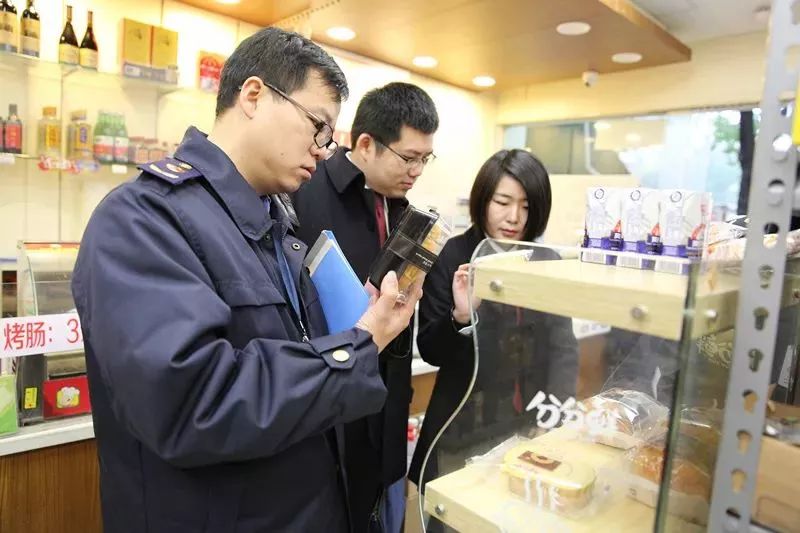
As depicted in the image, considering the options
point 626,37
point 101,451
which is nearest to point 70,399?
point 101,451

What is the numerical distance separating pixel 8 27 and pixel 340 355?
7.38 ft

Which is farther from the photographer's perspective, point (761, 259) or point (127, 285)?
point (127, 285)

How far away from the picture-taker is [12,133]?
2275 mm

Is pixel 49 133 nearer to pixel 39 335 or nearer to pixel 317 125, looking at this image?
pixel 39 335

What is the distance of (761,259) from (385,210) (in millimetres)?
1265

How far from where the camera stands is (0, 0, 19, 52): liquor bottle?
2.14 metres

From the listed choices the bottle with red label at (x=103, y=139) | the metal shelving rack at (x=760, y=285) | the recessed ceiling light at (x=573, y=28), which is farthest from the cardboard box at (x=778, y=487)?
the bottle with red label at (x=103, y=139)

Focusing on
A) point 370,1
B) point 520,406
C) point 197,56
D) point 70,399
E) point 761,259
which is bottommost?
point 70,399

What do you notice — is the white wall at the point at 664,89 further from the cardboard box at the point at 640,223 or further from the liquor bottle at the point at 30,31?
the liquor bottle at the point at 30,31

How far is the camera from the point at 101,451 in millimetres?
913

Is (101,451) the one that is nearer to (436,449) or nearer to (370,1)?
(436,449)

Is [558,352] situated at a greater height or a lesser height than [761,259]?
lesser

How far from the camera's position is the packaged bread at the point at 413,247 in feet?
3.14

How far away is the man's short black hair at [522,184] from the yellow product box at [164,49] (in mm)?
1783
